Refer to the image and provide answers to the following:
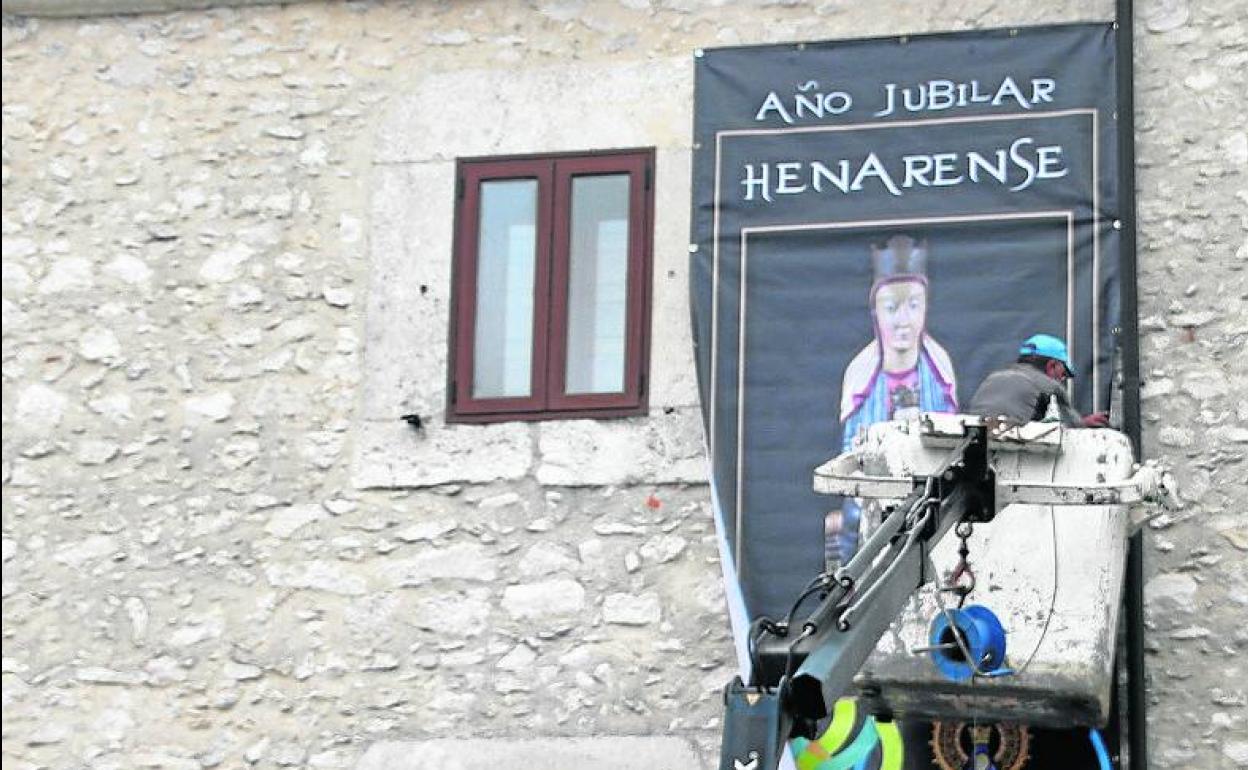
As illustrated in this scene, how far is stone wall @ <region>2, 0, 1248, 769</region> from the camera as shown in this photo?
39.1ft

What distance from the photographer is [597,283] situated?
1262 centimetres

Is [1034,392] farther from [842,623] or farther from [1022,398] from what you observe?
Result: [842,623]

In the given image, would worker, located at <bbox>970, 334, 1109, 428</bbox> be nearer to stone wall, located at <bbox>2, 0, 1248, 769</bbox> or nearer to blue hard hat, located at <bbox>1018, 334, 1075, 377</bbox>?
blue hard hat, located at <bbox>1018, 334, 1075, 377</bbox>

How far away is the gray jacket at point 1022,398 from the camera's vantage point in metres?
10.8

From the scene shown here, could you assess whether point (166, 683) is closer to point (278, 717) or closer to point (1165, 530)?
point (278, 717)

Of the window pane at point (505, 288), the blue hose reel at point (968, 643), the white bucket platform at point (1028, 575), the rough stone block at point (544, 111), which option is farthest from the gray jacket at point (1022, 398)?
the window pane at point (505, 288)

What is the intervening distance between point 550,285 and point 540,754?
2.19 metres

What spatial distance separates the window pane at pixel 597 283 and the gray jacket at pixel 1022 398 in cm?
205

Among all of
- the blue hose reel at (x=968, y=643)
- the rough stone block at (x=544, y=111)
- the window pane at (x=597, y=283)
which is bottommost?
the blue hose reel at (x=968, y=643)

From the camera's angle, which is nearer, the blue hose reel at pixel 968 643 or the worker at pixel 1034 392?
the blue hose reel at pixel 968 643

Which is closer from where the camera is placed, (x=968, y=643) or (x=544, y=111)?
(x=968, y=643)

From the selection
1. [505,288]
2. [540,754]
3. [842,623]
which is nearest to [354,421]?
[505,288]

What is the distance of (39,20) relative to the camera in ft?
44.5

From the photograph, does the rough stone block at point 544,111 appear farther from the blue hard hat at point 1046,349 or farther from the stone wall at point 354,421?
the blue hard hat at point 1046,349
